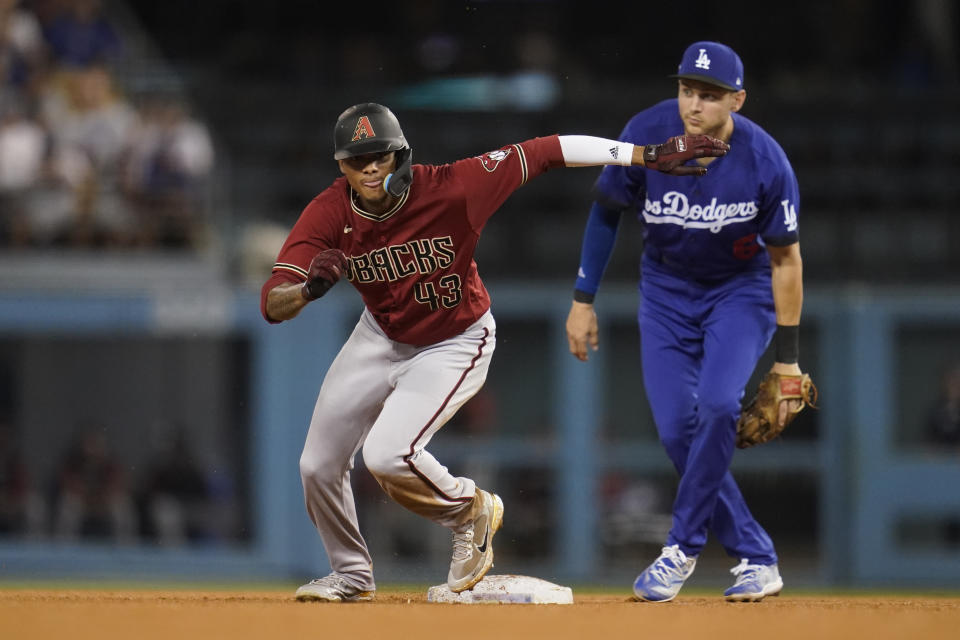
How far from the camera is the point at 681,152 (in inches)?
199

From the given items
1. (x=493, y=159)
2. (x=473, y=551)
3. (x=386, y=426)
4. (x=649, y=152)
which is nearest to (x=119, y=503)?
(x=473, y=551)

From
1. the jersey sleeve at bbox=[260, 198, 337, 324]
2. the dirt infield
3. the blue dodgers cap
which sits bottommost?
the dirt infield

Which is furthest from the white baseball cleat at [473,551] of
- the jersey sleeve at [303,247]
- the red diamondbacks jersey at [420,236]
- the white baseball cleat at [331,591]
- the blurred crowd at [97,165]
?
the blurred crowd at [97,165]

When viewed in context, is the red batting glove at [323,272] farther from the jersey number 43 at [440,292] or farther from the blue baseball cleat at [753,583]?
the blue baseball cleat at [753,583]

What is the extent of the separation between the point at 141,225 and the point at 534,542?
393 cm

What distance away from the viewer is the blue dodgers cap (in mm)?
5246

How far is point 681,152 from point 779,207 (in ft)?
1.67

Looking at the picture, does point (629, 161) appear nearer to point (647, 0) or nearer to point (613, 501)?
point (613, 501)

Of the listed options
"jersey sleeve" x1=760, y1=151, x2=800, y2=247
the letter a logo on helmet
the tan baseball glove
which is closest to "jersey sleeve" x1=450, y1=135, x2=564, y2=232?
the letter a logo on helmet

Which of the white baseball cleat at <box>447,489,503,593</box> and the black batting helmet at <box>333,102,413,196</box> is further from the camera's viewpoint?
the white baseball cleat at <box>447,489,503,593</box>

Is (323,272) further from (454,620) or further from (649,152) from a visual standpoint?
(649,152)

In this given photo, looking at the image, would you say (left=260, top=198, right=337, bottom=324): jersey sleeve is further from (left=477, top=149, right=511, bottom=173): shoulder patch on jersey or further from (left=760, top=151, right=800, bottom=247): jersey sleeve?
(left=760, top=151, right=800, bottom=247): jersey sleeve

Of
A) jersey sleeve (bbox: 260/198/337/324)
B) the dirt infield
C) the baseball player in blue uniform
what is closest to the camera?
the dirt infield

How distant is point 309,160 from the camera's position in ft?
35.4
